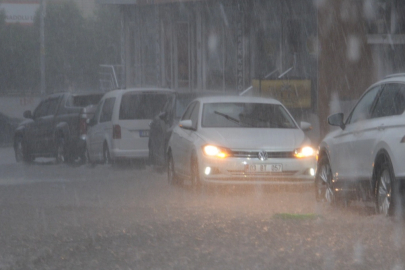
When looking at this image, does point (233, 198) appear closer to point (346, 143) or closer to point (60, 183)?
point (346, 143)

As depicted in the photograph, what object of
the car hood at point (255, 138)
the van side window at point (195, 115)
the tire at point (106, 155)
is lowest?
the tire at point (106, 155)

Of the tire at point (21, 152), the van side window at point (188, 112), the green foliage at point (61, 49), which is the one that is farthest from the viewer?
the green foliage at point (61, 49)

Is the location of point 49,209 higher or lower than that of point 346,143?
lower

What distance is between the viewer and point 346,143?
10.3 metres

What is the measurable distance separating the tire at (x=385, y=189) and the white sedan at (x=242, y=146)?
3.37m

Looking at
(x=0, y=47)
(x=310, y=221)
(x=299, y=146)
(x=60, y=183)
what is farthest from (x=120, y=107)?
(x=0, y=47)

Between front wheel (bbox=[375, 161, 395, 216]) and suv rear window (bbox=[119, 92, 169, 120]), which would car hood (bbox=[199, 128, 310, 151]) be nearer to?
front wheel (bbox=[375, 161, 395, 216])

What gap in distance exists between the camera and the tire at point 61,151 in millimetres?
21078

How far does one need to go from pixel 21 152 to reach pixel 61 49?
68.0 m

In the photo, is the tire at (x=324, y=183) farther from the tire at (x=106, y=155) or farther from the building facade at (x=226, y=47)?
the building facade at (x=226, y=47)

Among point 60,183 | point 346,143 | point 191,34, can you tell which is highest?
point 191,34

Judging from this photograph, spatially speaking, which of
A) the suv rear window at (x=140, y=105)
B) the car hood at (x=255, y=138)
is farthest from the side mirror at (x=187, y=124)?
the suv rear window at (x=140, y=105)

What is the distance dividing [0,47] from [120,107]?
69.3 meters

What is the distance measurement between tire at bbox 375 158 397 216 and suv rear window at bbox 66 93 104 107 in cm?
1338
